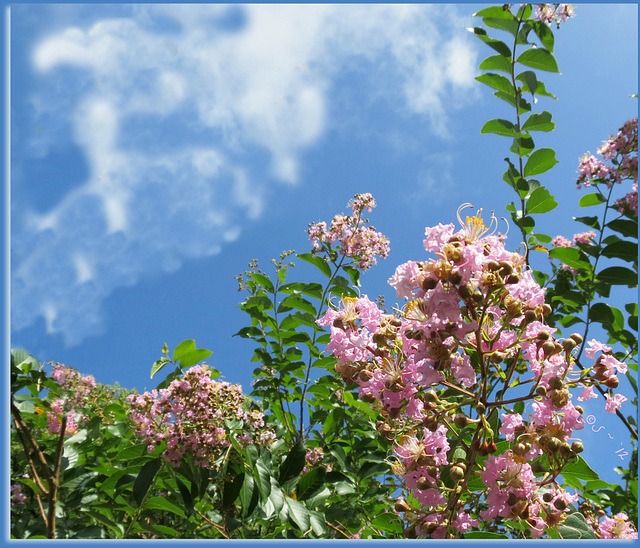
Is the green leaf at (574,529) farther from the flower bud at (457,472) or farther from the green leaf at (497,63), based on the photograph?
the green leaf at (497,63)

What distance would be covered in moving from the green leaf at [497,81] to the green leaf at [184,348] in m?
1.72

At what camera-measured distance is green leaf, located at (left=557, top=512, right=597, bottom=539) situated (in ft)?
4.15

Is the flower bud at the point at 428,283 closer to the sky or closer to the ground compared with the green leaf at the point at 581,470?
closer to the sky

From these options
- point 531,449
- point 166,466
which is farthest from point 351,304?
point 166,466

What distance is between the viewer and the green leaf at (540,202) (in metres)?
2.07

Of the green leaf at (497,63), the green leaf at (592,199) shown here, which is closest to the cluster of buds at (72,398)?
the green leaf at (497,63)

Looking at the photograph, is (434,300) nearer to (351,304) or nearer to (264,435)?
(351,304)

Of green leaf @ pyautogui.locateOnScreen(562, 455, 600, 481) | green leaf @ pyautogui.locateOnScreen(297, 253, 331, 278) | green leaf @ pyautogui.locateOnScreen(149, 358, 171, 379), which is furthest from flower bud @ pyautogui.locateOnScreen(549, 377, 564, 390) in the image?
green leaf @ pyautogui.locateOnScreen(297, 253, 331, 278)

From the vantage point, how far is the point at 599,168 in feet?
10.1

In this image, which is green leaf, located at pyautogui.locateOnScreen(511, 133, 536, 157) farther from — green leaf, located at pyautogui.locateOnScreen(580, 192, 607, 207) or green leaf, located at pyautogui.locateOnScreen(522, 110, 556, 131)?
green leaf, located at pyautogui.locateOnScreen(580, 192, 607, 207)

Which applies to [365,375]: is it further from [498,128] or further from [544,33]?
[544,33]

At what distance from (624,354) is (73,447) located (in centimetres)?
262

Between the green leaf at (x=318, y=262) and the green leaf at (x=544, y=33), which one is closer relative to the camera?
the green leaf at (x=544, y=33)

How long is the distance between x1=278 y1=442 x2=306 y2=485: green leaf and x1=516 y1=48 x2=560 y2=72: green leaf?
6.29 feet
